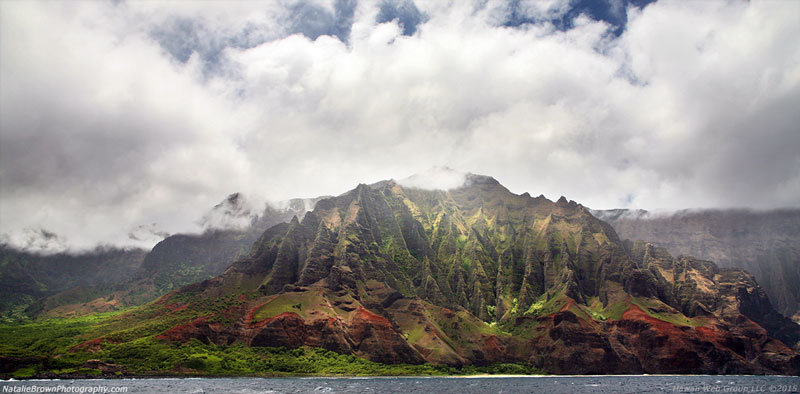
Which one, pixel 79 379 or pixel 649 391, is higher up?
pixel 79 379

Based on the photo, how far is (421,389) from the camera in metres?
188

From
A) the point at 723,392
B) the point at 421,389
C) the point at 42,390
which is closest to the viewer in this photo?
the point at 42,390

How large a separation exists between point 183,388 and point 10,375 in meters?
79.8

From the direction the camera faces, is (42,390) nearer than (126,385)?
Yes

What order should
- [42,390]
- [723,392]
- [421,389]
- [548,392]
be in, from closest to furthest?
1. [42,390]
2. [723,392]
3. [548,392]
4. [421,389]

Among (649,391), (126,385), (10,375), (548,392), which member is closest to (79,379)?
(10,375)

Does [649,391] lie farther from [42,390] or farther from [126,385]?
[42,390]

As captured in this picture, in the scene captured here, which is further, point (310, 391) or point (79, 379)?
point (79, 379)

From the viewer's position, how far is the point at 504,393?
174375mm

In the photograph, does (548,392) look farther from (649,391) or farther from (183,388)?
(183,388)

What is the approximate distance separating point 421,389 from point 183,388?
3088 inches

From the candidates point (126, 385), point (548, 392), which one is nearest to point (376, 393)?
point (548, 392)

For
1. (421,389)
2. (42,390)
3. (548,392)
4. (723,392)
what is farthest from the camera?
(421,389)

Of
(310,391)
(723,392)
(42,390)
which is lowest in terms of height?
(723,392)
